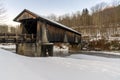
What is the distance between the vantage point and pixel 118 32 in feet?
159

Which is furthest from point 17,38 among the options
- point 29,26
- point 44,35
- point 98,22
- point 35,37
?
point 98,22

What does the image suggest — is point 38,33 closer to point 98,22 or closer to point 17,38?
point 17,38

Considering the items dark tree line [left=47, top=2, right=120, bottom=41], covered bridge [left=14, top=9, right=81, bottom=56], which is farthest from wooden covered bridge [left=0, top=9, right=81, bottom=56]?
dark tree line [left=47, top=2, right=120, bottom=41]

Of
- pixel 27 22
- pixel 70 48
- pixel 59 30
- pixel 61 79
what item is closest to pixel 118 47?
pixel 70 48

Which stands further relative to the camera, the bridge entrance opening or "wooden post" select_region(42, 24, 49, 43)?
the bridge entrance opening

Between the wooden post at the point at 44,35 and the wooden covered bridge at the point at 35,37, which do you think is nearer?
the wooden covered bridge at the point at 35,37

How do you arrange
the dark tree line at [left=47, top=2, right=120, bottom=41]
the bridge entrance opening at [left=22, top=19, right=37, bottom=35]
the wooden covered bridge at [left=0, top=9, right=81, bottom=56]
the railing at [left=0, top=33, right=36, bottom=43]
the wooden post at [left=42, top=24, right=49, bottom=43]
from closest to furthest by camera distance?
the railing at [left=0, top=33, right=36, bottom=43], the wooden covered bridge at [left=0, top=9, right=81, bottom=56], the wooden post at [left=42, top=24, right=49, bottom=43], the bridge entrance opening at [left=22, top=19, right=37, bottom=35], the dark tree line at [left=47, top=2, right=120, bottom=41]

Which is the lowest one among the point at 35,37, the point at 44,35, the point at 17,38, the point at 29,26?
the point at 17,38

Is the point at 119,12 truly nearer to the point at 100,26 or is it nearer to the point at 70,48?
the point at 100,26

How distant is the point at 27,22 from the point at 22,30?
1.42 metres

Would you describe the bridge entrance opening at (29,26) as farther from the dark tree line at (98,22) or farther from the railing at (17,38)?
the dark tree line at (98,22)

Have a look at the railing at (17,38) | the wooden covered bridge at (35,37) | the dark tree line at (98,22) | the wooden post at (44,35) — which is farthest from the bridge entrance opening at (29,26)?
the dark tree line at (98,22)

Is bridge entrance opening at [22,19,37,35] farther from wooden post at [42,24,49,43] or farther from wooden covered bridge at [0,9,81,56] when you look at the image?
wooden post at [42,24,49,43]

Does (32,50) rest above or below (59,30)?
below
